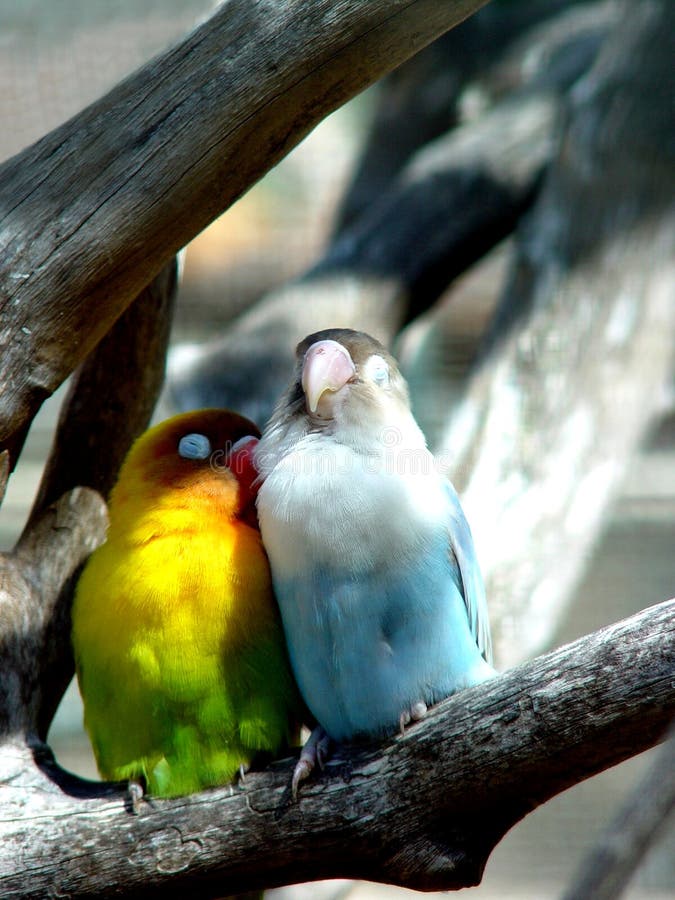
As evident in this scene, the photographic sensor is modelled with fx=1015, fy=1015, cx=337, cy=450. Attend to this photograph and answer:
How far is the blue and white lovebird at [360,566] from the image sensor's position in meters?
1.44

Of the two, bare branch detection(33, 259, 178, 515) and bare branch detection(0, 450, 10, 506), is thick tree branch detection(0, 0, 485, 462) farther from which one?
bare branch detection(33, 259, 178, 515)

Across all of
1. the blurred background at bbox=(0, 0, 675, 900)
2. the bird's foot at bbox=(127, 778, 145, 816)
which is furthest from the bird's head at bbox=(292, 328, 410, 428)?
the blurred background at bbox=(0, 0, 675, 900)

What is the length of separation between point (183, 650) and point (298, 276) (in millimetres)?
2039

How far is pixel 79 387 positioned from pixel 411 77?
2.26 m

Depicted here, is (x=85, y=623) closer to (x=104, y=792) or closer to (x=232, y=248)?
(x=104, y=792)

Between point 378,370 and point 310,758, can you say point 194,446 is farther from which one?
point 310,758

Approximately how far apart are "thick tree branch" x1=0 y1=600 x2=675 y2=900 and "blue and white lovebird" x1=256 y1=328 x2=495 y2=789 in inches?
3.4

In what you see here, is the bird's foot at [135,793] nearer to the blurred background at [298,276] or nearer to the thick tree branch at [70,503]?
the thick tree branch at [70,503]

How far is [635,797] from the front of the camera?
638mm

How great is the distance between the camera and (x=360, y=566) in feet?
4.74

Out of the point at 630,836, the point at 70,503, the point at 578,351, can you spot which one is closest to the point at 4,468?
the point at 70,503

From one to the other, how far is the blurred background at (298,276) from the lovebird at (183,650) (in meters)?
1.42

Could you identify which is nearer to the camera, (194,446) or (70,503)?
(194,446)

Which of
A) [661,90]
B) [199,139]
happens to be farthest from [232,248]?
[199,139]
